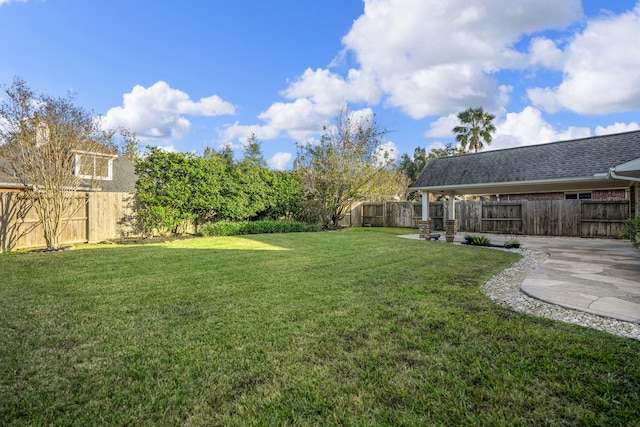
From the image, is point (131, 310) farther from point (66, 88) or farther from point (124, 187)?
point (124, 187)

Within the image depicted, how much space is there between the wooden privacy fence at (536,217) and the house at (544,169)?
103 centimetres

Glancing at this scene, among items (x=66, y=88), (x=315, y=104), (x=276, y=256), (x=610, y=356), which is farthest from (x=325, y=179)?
(x=610, y=356)

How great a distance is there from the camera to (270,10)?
11977 millimetres

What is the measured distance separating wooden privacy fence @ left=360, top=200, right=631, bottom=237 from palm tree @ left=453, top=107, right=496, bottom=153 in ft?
41.1

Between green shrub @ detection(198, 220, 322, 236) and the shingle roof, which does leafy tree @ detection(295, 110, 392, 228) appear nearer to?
green shrub @ detection(198, 220, 322, 236)

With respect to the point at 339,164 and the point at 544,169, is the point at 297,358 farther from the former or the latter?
the point at 339,164

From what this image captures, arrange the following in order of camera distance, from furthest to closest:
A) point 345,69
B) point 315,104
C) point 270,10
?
point 315,104 → point 345,69 → point 270,10

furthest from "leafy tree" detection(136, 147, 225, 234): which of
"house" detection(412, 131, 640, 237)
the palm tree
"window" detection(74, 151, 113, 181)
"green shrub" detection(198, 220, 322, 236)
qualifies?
the palm tree

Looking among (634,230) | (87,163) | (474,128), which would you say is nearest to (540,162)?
(634,230)

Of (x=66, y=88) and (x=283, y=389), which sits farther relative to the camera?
(x=66, y=88)

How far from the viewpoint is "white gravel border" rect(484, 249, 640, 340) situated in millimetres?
3264

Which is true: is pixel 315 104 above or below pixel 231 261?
above

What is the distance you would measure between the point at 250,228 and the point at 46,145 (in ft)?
24.3

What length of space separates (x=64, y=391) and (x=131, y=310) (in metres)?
1.75
